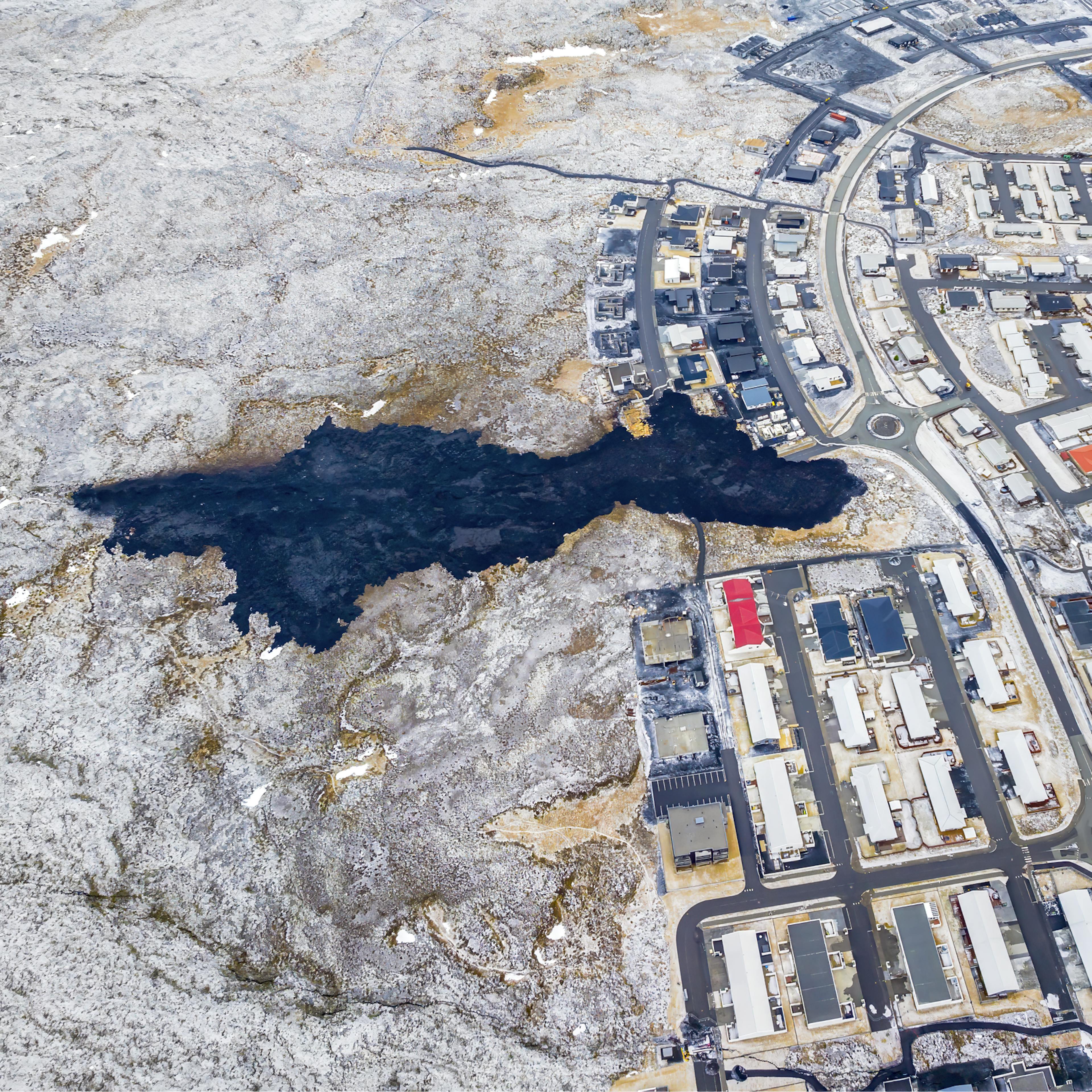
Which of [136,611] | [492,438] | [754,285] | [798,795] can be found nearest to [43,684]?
[136,611]

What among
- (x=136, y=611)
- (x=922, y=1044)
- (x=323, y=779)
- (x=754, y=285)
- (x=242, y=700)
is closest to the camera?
(x=922, y=1044)

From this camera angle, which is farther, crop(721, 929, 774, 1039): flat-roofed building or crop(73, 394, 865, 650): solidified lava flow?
crop(73, 394, 865, 650): solidified lava flow

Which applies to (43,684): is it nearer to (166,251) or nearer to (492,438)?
(492,438)

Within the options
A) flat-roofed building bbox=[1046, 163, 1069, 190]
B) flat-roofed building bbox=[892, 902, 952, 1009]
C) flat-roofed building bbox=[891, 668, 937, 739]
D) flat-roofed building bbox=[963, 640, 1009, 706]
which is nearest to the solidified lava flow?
flat-roofed building bbox=[891, 668, 937, 739]

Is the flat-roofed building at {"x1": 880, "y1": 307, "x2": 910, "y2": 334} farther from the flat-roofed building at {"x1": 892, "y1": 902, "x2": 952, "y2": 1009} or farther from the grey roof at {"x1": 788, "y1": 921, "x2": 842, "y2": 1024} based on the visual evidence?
the grey roof at {"x1": 788, "y1": 921, "x2": 842, "y2": 1024}

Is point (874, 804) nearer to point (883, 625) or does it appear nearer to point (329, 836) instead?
point (883, 625)

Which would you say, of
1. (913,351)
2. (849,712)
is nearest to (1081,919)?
(849,712)

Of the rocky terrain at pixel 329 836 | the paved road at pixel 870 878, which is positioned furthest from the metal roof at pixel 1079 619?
the rocky terrain at pixel 329 836
